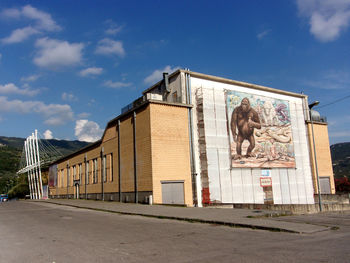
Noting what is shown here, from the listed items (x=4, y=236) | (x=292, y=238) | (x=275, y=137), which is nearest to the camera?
(x=292, y=238)

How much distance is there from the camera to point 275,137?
4100 centimetres

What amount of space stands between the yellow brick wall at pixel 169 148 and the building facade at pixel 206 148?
0.09m

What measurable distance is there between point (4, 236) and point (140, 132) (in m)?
20.6

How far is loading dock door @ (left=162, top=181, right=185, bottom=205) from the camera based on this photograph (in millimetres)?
29656

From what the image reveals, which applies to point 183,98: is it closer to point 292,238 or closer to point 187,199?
point 187,199

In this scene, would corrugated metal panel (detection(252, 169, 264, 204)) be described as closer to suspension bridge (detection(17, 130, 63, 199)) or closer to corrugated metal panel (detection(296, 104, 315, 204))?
corrugated metal panel (detection(296, 104, 315, 204))

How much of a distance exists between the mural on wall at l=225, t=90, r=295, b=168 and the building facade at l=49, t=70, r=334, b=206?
4.8 inches

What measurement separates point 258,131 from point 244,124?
237 cm

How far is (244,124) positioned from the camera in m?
38.2

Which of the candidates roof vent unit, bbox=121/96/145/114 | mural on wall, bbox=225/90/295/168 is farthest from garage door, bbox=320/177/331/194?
roof vent unit, bbox=121/96/145/114

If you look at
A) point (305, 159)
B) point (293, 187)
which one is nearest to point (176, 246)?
point (293, 187)

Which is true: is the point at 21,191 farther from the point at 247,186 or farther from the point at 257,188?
the point at 257,188

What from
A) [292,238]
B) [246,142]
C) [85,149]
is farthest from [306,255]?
[85,149]

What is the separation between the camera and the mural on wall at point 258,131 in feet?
121
